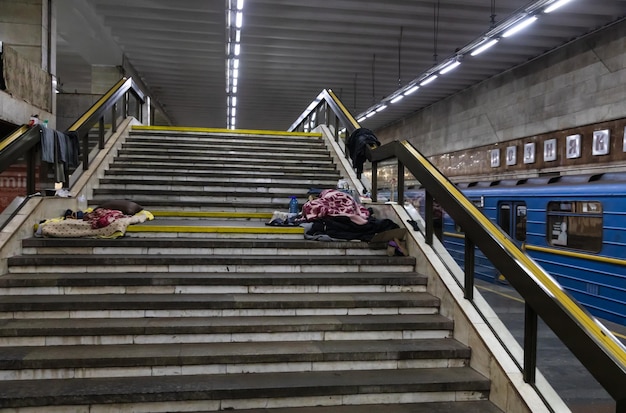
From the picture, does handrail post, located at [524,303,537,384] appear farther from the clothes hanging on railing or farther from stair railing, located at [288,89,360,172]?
the clothes hanging on railing

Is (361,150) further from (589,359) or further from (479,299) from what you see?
(589,359)

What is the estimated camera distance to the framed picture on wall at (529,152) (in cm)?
1070

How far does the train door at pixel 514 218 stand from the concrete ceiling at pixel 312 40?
3.05 meters

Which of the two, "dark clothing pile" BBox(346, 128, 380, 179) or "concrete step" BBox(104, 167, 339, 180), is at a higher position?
"dark clothing pile" BBox(346, 128, 380, 179)

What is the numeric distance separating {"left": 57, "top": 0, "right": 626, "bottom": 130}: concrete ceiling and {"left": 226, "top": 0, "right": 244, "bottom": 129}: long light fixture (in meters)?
0.23

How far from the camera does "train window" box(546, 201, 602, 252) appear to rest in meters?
6.04

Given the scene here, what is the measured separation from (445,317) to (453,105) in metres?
12.5

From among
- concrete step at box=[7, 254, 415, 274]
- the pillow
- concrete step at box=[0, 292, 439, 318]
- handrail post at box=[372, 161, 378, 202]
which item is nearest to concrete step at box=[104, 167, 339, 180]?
handrail post at box=[372, 161, 378, 202]

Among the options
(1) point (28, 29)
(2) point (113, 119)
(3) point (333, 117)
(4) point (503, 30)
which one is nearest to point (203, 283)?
(2) point (113, 119)

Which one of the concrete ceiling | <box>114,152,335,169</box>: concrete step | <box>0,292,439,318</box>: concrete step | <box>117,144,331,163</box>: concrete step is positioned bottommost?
<box>0,292,439,318</box>: concrete step

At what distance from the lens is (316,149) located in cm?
819

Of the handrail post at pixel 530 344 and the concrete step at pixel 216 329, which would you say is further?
the concrete step at pixel 216 329

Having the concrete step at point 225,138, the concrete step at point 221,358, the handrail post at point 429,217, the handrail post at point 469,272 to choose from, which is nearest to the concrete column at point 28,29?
the concrete step at point 225,138

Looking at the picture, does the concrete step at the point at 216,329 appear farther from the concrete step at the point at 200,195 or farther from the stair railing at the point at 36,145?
the concrete step at the point at 200,195
